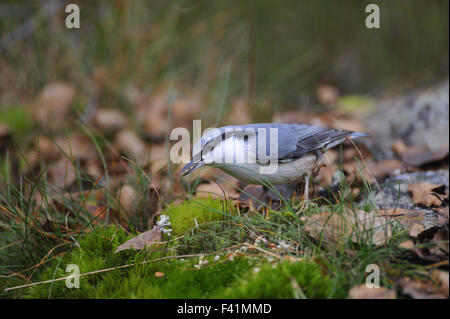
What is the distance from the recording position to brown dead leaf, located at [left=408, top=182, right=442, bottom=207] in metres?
2.69

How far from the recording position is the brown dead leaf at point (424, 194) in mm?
2689

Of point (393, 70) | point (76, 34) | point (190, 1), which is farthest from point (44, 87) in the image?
point (393, 70)

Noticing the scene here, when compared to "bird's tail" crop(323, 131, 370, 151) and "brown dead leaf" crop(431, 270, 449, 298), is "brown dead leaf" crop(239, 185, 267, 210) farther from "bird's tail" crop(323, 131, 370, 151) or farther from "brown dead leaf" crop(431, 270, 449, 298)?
"brown dead leaf" crop(431, 270, 449, 298)

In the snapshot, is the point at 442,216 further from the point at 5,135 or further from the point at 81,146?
the point at 5,135

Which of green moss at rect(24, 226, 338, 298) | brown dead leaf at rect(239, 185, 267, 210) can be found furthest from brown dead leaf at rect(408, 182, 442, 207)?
green moss at rect(24, 226, 338, 298)

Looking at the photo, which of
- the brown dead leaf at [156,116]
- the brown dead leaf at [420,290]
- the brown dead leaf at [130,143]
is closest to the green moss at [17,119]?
the brown dead leaf at [130,143]

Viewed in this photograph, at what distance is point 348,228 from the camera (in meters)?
2.07

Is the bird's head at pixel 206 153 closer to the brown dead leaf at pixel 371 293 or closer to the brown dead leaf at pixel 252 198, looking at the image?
the brown dead leaf at pixel 252 198

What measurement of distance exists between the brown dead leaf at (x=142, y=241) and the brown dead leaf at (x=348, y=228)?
2.83ft

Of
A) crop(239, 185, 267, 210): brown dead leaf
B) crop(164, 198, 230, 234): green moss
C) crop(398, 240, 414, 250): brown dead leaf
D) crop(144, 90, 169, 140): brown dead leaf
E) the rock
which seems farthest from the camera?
crop(144, 90, 169, 140): brown dead leaf

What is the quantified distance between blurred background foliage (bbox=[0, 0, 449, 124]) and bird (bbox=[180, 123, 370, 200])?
1.76 metres

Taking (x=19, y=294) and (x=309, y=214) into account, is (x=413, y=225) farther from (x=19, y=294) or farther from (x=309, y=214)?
(x=19, y=294)

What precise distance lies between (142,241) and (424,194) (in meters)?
1.91

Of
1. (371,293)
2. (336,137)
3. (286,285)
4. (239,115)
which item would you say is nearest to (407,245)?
(371,293)
